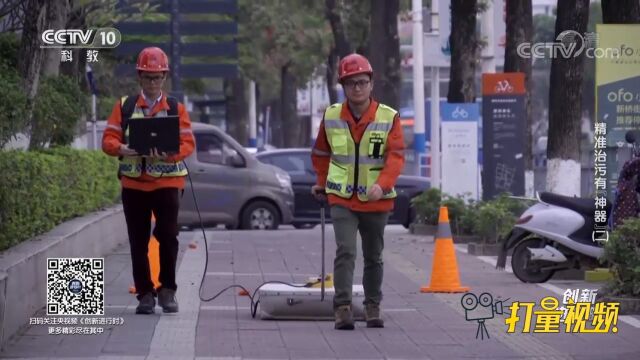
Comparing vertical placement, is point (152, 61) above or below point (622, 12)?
below

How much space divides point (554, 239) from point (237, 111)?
3390cm

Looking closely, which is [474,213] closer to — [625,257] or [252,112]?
[625,257]

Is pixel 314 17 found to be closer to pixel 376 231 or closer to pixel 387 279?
pixel 387 279

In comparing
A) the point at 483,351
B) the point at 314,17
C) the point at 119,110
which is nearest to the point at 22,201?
the point at 119,110

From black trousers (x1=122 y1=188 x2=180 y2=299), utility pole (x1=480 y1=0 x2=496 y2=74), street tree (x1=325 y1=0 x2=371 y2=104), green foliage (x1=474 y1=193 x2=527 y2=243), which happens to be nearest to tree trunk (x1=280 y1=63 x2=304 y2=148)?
street tree (x1=325 y1=0 x2=371 y2=104)

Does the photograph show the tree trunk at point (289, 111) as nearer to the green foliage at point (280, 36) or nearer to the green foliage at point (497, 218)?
the green foliage at point (280, 36)

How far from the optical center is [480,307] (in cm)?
1146

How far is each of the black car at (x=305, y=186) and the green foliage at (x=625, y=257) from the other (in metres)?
13.9

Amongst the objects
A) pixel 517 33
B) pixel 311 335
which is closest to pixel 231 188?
pixel 517 33

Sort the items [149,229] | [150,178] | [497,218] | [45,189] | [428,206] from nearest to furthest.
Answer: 1. [150,178]
2. [149,229]
3. [45,189]
4. [497,218]
5. [428,206]

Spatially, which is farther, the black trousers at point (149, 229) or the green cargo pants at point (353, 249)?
the black trousers at point (149, 229)

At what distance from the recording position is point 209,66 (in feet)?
84.1

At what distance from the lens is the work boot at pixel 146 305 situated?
34.8ft

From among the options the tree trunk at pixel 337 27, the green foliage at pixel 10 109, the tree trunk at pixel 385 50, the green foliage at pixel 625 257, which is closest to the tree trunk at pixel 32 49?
the green foliage at pixel 10 109
